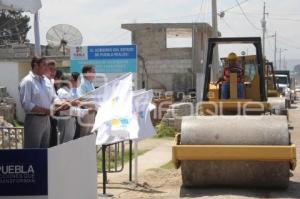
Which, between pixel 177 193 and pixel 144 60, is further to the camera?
pixel 144 60

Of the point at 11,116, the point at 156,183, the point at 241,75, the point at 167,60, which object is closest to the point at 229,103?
the point at 241,75

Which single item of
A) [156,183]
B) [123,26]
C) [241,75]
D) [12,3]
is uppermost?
[123,26]

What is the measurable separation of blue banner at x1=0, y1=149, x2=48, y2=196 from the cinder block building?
37778 mm

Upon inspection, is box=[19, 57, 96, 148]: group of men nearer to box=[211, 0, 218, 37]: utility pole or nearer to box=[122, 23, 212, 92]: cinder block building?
box=[211, 0, 218, 37]: utility pole

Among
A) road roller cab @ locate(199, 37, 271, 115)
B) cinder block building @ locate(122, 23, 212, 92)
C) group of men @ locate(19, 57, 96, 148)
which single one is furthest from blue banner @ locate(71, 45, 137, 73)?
cinder block building @ locate(122, 23, 212, 92)

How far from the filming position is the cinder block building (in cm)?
4541

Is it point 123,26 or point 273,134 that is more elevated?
point 123,26

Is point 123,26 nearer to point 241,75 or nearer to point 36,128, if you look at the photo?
point 241,75

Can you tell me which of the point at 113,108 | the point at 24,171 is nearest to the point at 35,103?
the point at 113,108

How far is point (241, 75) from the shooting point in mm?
13102

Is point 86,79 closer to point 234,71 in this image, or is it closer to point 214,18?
point 234,71

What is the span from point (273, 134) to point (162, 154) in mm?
6741

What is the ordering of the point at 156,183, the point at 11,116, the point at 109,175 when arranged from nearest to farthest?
the point at 156,183
the point at 109,175
the point at 11,116

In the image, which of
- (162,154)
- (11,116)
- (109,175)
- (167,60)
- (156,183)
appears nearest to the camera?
(156,183)
